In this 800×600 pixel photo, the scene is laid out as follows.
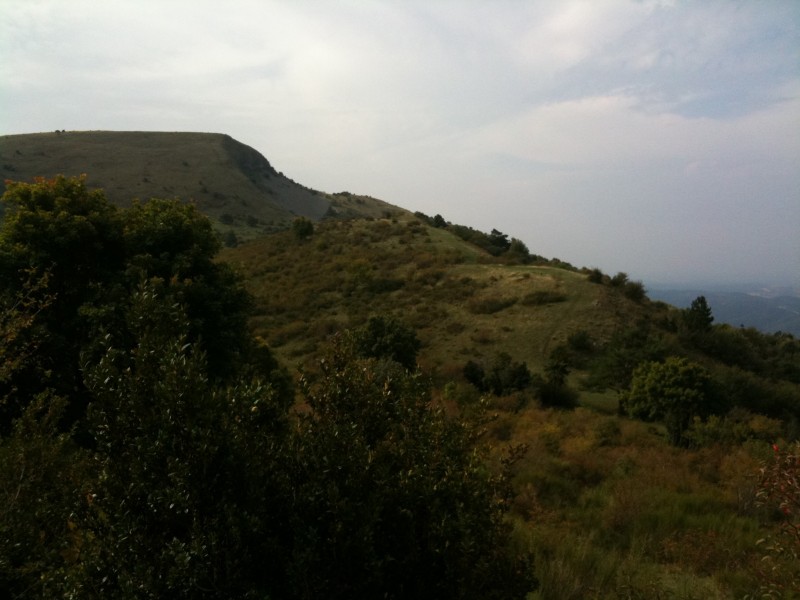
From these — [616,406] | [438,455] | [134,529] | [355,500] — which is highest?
[438,455]

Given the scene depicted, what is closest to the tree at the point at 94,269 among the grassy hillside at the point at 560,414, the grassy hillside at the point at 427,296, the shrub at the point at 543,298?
the grassy hillside at the point at 560,414

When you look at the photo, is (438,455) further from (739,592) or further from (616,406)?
(616,406)

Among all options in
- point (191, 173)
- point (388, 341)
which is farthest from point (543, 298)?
point (191, 173)

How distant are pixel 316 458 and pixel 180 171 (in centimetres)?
9666

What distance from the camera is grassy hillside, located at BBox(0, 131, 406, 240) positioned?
75375 millimetres

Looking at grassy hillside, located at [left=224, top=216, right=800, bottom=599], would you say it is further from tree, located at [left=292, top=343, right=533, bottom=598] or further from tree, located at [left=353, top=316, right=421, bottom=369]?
tree, located at [left=353, top=316, right=421, bottom=369]

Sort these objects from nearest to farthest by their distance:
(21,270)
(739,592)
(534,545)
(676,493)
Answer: (739,592)
(534,545)
(676,493)
(21,270)

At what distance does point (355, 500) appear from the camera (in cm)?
315

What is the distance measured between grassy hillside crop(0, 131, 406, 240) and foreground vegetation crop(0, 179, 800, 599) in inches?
2233

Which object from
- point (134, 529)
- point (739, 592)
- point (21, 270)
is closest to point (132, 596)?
point (134, 529)

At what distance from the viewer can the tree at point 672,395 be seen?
1577 cm

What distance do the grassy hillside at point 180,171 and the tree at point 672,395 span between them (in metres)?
58.4

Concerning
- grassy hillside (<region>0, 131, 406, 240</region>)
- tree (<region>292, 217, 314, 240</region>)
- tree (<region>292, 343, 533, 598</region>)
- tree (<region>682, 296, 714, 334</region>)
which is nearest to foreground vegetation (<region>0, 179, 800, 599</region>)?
tree (<region>292, 343, 533, 598</region>)

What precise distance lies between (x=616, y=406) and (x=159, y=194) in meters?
74.7
